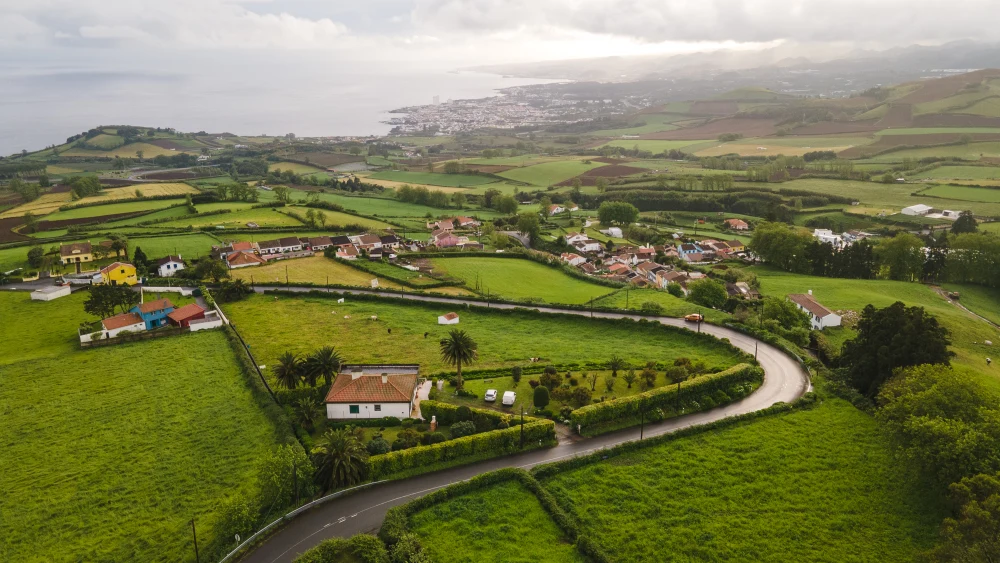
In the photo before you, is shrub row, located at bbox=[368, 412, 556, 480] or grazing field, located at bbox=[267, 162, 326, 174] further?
grazing field, located at bbox=[267, 162, 326, 174]

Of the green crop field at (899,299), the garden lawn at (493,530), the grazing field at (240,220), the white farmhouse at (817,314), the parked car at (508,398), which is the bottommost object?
the green crop field at (899,299)

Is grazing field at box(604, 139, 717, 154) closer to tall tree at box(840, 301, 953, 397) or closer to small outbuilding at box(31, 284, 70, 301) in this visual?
tall tree at box(840, 301, 953, 397)

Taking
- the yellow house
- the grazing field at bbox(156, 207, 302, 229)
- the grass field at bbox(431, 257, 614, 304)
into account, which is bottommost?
the grass field at bbox(431, 257, 614, 304)

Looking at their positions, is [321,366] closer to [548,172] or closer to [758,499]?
[758,499]

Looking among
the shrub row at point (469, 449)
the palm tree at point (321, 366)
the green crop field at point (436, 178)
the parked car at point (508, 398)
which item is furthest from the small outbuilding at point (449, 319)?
the green crop field at point (436, 178)

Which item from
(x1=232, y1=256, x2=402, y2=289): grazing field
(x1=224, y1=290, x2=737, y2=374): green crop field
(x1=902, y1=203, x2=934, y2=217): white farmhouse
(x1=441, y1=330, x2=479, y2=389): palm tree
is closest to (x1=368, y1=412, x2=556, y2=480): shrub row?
(x1=441, y1=330, x2=479, y2=389): palm tree

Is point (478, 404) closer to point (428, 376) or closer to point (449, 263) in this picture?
point (428, 376)

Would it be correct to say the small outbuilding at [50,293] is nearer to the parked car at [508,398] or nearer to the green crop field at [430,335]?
the green crop field at [430,335]
